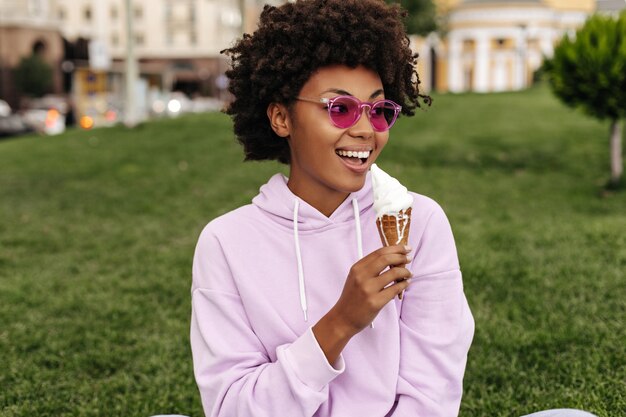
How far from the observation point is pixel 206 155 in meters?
12.9

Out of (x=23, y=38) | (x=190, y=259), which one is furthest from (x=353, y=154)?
(x=23, y=38)

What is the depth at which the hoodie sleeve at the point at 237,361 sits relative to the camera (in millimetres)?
1854

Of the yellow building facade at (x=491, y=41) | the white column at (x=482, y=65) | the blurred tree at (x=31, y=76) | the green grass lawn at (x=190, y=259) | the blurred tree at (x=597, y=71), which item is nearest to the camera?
the green grass lawn at (x=190, y=259)

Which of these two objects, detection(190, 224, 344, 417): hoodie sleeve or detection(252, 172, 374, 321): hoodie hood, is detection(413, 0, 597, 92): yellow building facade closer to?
detection(252, 172, 374, 321): hoodie hood

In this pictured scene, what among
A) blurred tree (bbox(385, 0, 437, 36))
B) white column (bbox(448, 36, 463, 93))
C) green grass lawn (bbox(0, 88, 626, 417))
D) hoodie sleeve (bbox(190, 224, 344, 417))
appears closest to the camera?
hoodie sleeve (bbox(190, 224, 344, 417))

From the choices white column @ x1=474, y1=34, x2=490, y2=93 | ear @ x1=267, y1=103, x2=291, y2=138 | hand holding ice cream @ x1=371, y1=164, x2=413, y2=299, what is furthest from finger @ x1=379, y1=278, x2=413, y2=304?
white column @ x1=474, y1=34, x2=490, y2=93

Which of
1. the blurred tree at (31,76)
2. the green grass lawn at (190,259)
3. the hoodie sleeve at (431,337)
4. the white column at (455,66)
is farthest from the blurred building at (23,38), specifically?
the hoodie sleeve at (431,337)

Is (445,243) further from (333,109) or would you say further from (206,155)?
(206,155)

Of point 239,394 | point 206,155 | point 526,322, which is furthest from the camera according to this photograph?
point 206,155

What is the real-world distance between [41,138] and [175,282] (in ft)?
36.6

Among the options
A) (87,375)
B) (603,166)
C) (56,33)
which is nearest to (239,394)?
(87,375)

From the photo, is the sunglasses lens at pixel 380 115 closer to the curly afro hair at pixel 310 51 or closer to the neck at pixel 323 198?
the curly afro hair at pixel 310 51

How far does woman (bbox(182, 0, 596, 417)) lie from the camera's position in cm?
205

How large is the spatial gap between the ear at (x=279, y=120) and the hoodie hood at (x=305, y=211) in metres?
0.16
